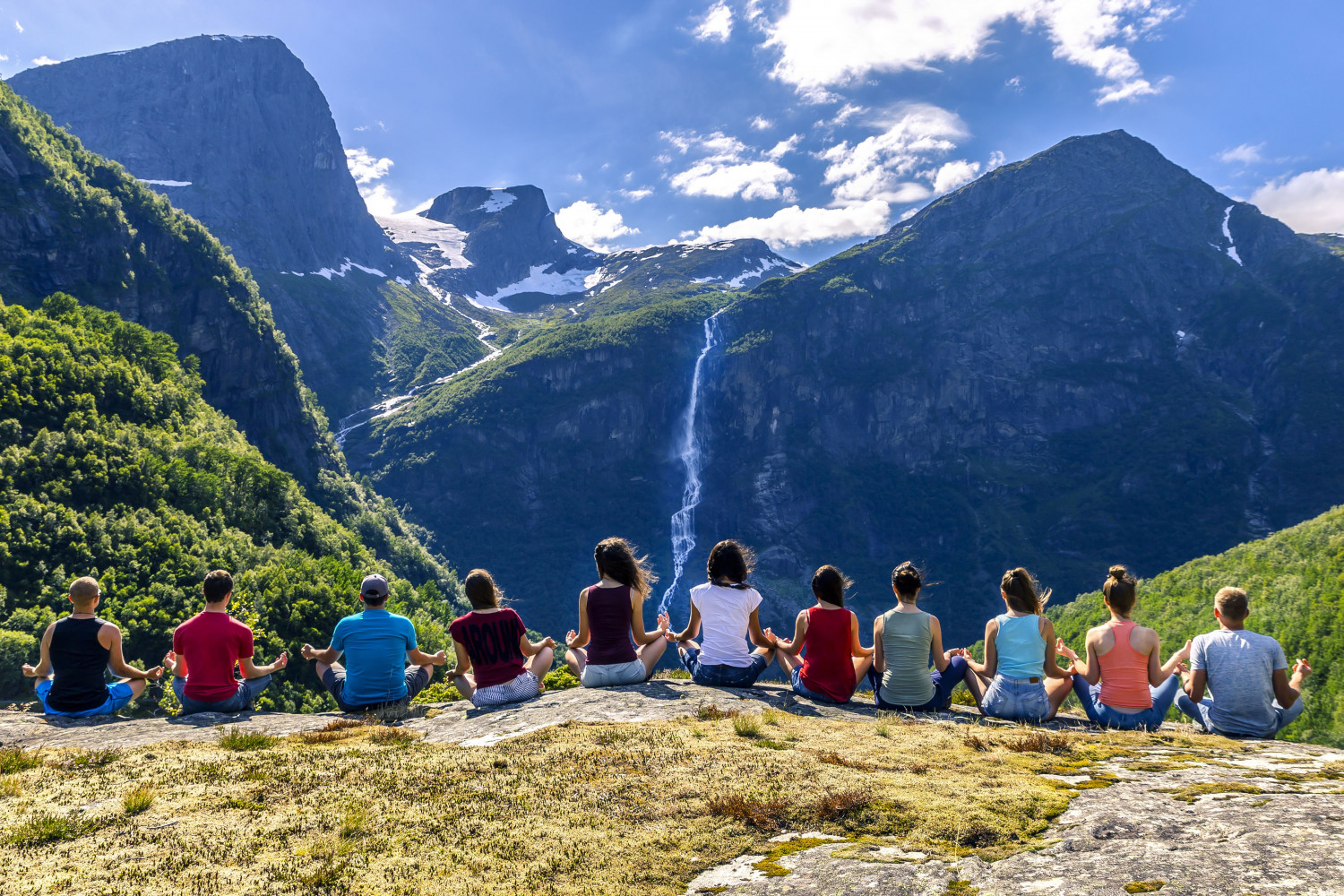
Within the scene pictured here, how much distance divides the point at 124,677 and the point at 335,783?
25.9 ft

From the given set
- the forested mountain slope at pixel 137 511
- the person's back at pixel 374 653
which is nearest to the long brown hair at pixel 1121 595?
the person's back at pixel 374 653

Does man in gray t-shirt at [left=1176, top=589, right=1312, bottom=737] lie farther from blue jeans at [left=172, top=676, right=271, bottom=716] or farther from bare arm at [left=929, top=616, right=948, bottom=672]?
blue jeans at [left=172, top=676, right=271, bottom=716]

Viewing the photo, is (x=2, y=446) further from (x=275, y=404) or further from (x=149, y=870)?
(x=275, y=404)

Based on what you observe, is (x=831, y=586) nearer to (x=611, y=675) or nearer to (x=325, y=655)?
(x=611, y=675)

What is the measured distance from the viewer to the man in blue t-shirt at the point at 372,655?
1194 cm

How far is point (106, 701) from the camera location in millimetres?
11883

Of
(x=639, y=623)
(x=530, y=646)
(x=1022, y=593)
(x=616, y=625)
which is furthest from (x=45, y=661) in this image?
(x=1022, y=593)

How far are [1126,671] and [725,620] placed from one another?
6.51 metres

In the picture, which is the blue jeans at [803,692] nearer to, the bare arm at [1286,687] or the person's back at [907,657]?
the person's back at [907,657]

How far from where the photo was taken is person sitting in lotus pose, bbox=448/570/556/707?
39.1 ft

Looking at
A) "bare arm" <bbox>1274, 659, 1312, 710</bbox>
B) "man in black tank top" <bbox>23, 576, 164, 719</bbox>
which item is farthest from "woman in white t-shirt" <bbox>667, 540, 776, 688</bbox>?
"man in black tank top" <bbox>23, 576, 164, 719</bbox>

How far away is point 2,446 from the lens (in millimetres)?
49844

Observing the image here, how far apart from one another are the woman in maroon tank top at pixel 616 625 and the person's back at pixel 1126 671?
743cm

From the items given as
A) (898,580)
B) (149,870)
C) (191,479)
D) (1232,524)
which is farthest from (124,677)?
(1232,524)
